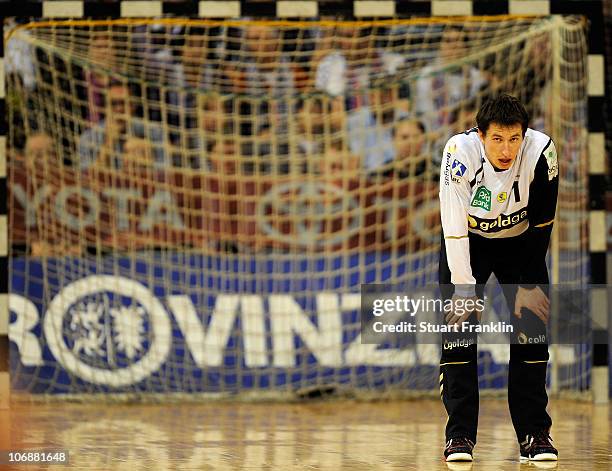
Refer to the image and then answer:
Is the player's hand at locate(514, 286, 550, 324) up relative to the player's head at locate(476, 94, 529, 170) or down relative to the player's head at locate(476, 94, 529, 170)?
down

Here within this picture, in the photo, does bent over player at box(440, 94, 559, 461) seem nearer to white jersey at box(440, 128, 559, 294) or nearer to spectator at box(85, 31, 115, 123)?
white jersey at box(440, 128, 559, 294)

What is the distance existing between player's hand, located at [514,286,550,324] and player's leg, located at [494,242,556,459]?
21 millimetres

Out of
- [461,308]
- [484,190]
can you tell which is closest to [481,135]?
[484,190]

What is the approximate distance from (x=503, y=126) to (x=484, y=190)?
332 mm

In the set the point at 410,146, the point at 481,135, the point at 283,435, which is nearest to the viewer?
the point at 481,135

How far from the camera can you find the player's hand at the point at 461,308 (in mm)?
5629

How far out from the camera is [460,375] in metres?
5.84

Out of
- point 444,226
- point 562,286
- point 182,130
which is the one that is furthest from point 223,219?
point 444,226

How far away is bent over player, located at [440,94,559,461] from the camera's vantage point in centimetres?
563

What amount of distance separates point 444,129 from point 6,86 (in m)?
3.24

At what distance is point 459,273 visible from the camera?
5.64 meters

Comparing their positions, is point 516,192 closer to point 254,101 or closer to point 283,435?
point 283,435

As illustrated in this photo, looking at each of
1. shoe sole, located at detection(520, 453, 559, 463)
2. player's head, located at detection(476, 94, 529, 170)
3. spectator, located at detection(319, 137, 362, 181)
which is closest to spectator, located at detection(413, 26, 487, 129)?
spectator, located at detection(319, 137, 362, 181)

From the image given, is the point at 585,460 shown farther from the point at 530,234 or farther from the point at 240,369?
the point at 240,369
